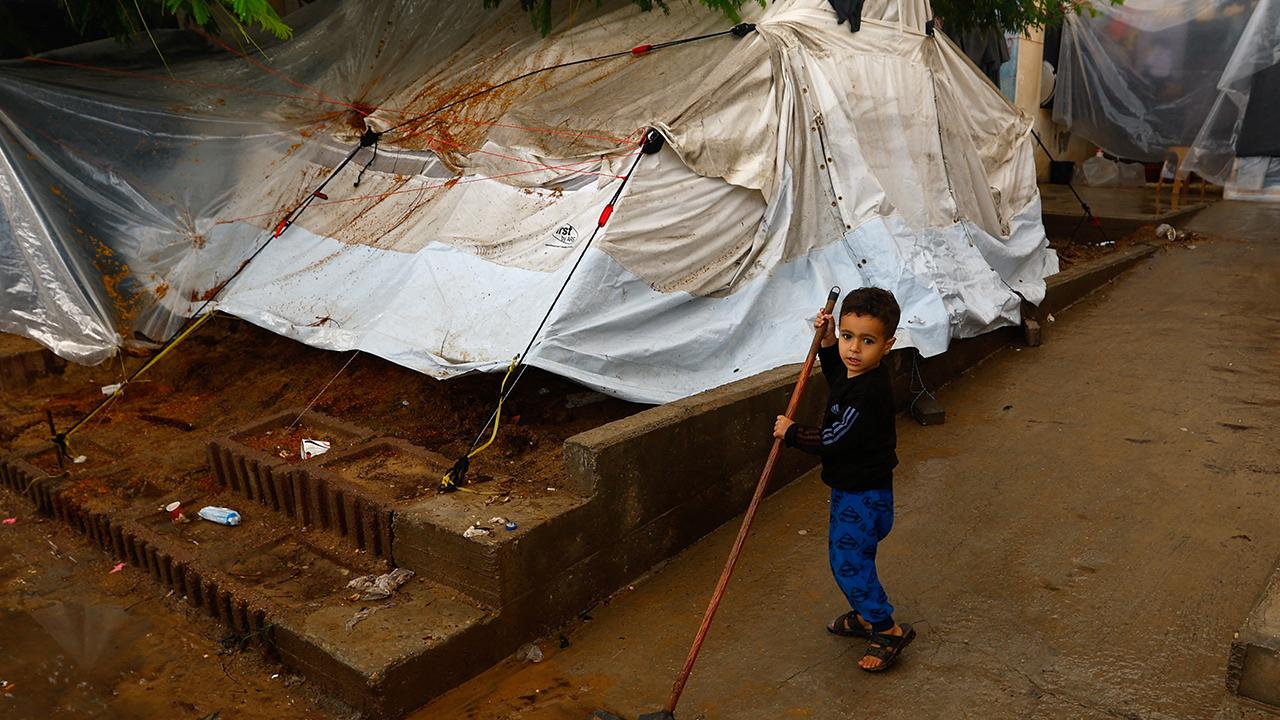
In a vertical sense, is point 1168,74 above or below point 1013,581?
above

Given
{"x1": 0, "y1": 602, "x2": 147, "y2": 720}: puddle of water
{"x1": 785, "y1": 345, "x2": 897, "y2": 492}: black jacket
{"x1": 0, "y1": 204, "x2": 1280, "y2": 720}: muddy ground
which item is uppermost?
{"x1": 785, "y1": 345, "x2": 897, "y2": 492}: black jacket

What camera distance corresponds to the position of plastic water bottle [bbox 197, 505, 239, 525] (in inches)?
169

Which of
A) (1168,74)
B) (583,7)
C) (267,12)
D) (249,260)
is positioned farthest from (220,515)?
(1168,74)

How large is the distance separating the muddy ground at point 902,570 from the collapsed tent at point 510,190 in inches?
22.6

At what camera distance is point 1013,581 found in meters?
3.68

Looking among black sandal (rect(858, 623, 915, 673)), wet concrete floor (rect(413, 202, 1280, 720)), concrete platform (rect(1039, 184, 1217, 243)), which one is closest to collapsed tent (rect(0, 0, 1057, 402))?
wet concrete floor (rect(413, 202, 1280, 720))

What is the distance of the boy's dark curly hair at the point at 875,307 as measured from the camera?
3.04 m

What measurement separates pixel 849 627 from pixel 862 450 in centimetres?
74

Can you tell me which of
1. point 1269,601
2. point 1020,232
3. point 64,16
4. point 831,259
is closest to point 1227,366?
point 1020,232

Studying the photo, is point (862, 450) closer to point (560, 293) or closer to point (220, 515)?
point (560, 293)

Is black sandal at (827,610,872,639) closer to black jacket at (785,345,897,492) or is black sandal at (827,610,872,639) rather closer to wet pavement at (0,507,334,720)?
black jacket at (785,345,897,492)

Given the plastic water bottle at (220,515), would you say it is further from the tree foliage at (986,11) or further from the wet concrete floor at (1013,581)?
the tree foliage at (986,11)

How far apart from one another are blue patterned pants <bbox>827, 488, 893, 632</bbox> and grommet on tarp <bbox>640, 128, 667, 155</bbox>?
239 centimetres

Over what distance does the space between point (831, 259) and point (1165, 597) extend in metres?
2.73
